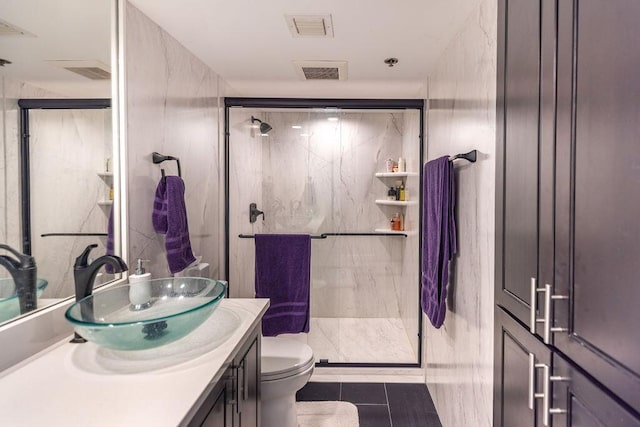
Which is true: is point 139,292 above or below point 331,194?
below

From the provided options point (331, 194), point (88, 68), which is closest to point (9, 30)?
point (88, 68)

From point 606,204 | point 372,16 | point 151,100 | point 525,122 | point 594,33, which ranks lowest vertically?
point 606,204

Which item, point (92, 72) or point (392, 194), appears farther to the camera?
point (392, 194)

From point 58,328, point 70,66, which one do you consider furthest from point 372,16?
point 58,328

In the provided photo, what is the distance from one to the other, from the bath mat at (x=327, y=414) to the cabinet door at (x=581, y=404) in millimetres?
1529

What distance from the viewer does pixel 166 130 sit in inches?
71.1

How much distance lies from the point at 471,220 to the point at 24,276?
1709 mm

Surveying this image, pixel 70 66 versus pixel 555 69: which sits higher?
pixel 70 66

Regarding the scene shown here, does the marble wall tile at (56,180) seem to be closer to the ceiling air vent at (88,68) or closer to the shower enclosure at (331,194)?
the ceiling air vent at (88,68)

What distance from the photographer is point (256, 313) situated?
143 centimetres

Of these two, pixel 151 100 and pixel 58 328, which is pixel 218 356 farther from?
pixel 151 100

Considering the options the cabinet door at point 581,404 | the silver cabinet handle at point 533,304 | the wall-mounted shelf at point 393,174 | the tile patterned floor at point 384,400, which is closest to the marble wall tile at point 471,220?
the tile patterned floor at point 384,400

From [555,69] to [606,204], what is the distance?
388mm

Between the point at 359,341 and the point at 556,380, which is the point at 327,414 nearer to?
the point at 359,341
